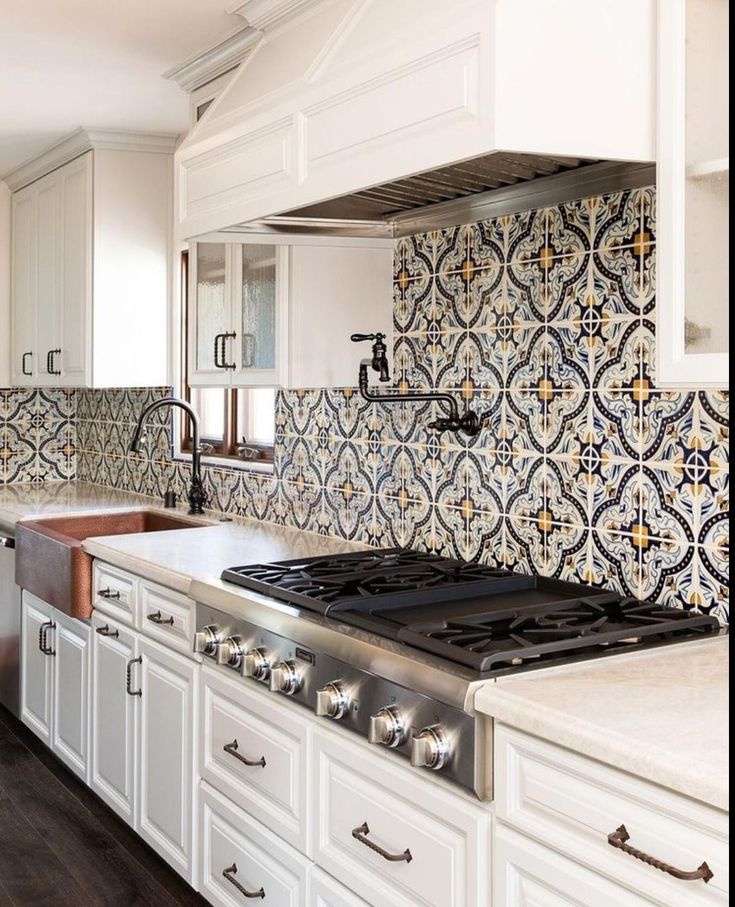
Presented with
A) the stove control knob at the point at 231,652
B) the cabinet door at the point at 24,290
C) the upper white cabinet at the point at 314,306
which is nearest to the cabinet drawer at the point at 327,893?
the stove control knob at the point at 231,652

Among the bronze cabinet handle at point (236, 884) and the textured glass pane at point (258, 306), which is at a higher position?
the textured glass pane at point (258, 306)

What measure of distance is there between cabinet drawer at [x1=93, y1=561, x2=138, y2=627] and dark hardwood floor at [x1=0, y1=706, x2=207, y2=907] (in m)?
0.70

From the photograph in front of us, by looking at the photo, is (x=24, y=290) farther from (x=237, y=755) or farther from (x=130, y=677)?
(x=237, y=755)

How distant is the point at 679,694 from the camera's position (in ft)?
5.63

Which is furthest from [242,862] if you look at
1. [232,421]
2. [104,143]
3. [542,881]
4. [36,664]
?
[104,143]

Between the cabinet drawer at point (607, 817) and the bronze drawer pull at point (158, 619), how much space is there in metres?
1.35

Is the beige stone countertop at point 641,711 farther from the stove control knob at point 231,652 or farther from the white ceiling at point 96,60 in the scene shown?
the white ceiling at point 96,60

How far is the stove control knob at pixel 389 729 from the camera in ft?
6.37

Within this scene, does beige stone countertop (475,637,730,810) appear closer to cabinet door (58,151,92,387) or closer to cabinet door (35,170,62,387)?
cabinet door (58,151,92,387)

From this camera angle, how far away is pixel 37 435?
18.0 feet

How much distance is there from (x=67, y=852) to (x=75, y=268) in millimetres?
2376

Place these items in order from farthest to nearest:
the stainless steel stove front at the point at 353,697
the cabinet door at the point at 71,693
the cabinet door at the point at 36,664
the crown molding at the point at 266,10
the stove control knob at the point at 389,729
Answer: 1. the cabinet door at the point at 36,664
2. the cabinet door at the point at 71,693
3. the crown molding at the point at 266,10
4. the stove control knob at the point at 389,729
5. the stainless steel stove front at the point at 353,697

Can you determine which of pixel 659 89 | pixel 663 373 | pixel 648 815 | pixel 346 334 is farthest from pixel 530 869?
pixel 346 334

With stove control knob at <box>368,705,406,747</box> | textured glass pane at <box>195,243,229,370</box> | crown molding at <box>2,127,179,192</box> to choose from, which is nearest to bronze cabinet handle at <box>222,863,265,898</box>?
stove control knob at <box>368,705,406,747</box>
